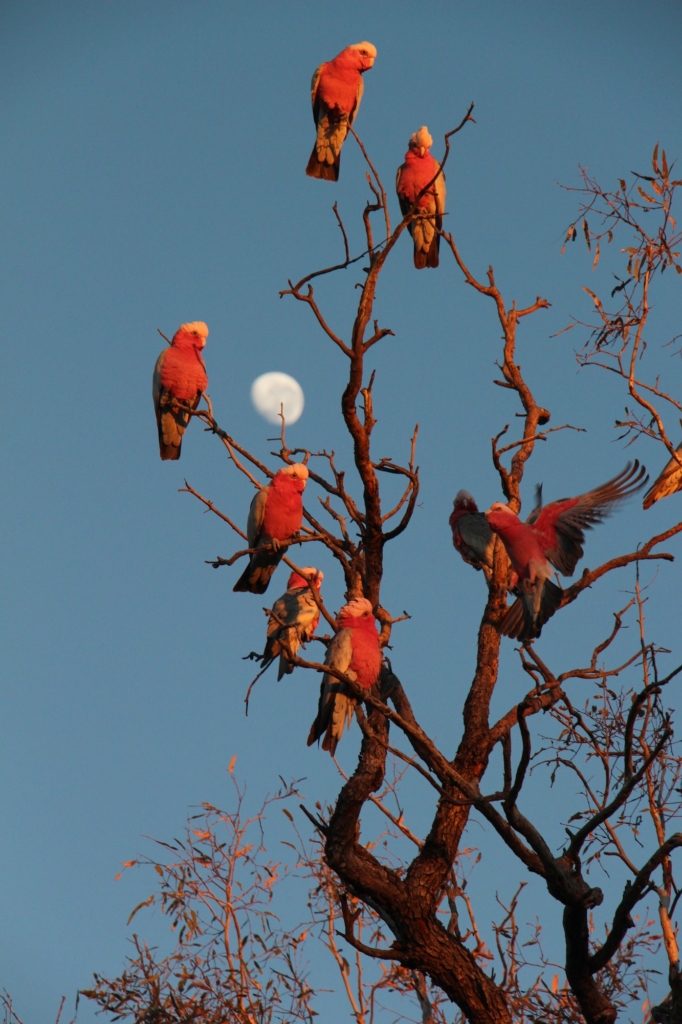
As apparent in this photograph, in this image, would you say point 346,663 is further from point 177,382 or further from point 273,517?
point 177,382

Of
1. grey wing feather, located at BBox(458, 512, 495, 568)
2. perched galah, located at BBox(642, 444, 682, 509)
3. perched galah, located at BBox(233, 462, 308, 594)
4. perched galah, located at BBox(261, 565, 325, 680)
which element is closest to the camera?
perched galah, located at BBox(233, 462, 308, 594)

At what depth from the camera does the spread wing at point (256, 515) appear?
5.30 meters

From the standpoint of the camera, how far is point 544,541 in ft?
16.1

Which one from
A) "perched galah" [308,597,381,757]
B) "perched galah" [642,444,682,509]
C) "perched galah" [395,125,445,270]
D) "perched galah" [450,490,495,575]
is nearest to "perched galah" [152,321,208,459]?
"perched galah" [395,125,445,270]

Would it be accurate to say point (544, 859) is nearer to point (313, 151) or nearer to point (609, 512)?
point (609, 512)

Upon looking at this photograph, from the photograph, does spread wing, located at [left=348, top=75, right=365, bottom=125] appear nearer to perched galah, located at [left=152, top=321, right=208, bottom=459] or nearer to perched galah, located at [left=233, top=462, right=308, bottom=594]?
perched galah, located at [left=152, top=321, right=208, bottom=459]

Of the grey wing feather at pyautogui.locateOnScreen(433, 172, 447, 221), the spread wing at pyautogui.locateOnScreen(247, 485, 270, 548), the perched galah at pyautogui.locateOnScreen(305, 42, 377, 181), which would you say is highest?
the perched galah at pyautogui.locateOnScreen(305, 42, 377, 181)

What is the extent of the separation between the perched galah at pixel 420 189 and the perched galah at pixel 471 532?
5.43 feet

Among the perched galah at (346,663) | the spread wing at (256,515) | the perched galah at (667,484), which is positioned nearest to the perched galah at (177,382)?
the spread wing at (256,515)

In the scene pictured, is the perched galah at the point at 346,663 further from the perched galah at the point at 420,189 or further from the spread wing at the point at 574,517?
the perched galah at the point at 420,189

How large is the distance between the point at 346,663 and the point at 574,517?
4.63ft

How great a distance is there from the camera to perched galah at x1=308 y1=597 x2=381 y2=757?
4.59 m

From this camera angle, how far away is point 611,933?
3.09 m

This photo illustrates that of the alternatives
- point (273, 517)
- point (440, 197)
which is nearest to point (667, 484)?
point (440, 197)
